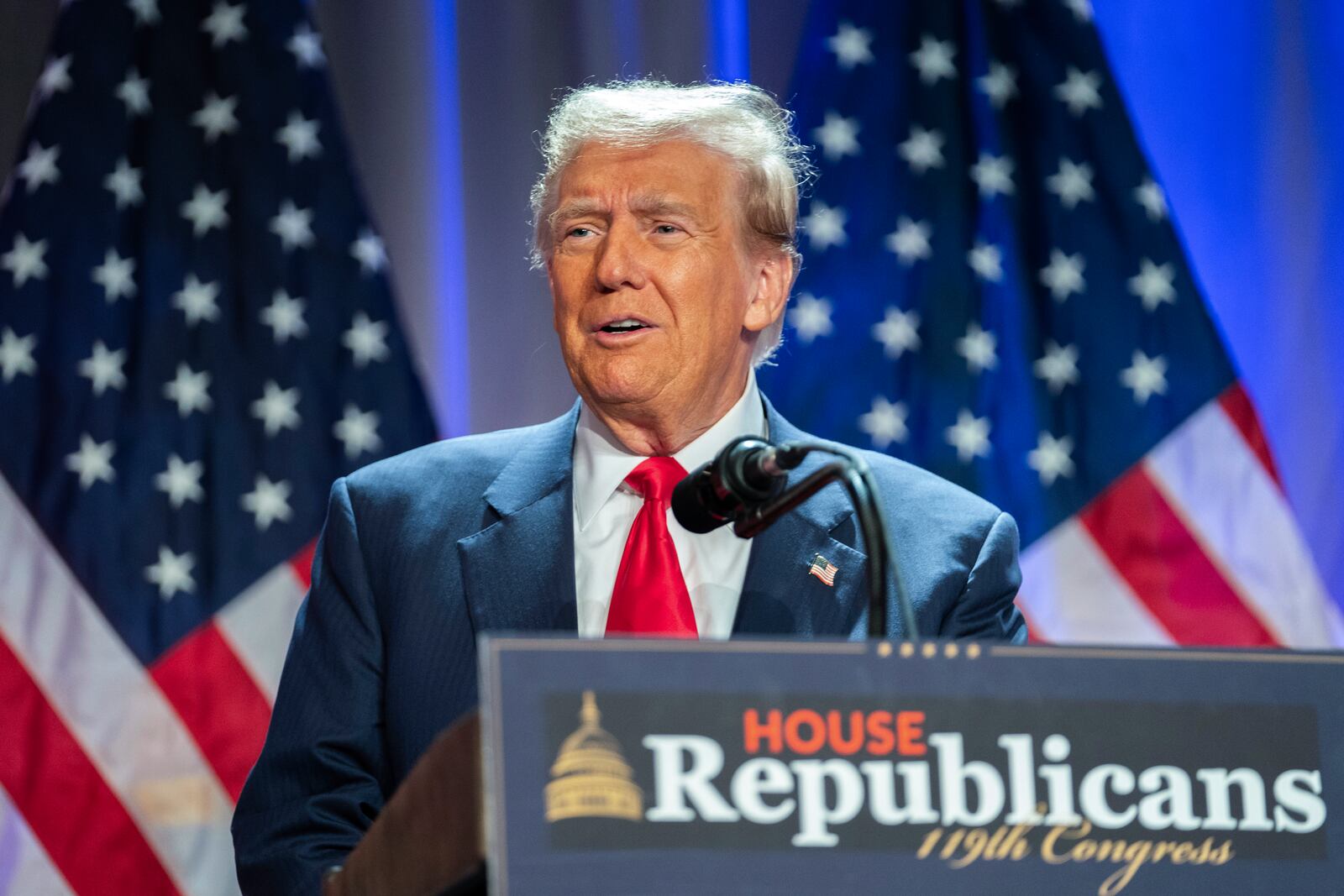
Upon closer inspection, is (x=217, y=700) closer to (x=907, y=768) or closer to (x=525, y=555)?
(x=525, y=555)

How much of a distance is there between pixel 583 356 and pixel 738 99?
48cm

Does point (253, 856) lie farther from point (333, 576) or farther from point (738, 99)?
point (738, 99)

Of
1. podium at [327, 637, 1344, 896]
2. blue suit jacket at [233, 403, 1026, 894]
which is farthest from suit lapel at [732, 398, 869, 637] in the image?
podium at [327, 637, 1344, 896]

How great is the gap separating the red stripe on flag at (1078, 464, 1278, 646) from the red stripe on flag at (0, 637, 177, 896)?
6.46ft

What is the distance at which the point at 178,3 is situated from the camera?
126 inches

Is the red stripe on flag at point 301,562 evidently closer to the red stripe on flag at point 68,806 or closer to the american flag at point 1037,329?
the red stripe on flag at point 68,806

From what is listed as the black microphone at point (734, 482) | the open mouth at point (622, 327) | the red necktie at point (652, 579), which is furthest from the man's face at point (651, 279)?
the black microphone at point (734, 482)

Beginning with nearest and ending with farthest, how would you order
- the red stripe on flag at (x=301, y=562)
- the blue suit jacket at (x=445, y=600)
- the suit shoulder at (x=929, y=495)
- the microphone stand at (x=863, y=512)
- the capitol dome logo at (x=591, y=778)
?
the capitol dome logo at (x=591, y=778) → the microphone stand at (x=863, y=512) → the blue suit jacket at (x=445, y=600) → the suit shoulder at (x=929, y=495) → the red stripe on flag at (x=301, y=562)

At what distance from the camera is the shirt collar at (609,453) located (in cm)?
209

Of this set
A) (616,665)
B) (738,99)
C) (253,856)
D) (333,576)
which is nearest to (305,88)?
(738,99)

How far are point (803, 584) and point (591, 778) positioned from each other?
3.25 feet

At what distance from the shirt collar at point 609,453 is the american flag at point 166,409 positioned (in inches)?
40.2

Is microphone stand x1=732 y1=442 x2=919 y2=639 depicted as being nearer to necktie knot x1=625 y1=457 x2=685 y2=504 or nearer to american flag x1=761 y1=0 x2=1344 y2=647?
necktie knot x1=625 y1=457 x2=685 y2=504

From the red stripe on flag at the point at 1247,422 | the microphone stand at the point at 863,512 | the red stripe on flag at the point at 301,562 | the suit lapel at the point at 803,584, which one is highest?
the microphone stand at the point at 863,512
